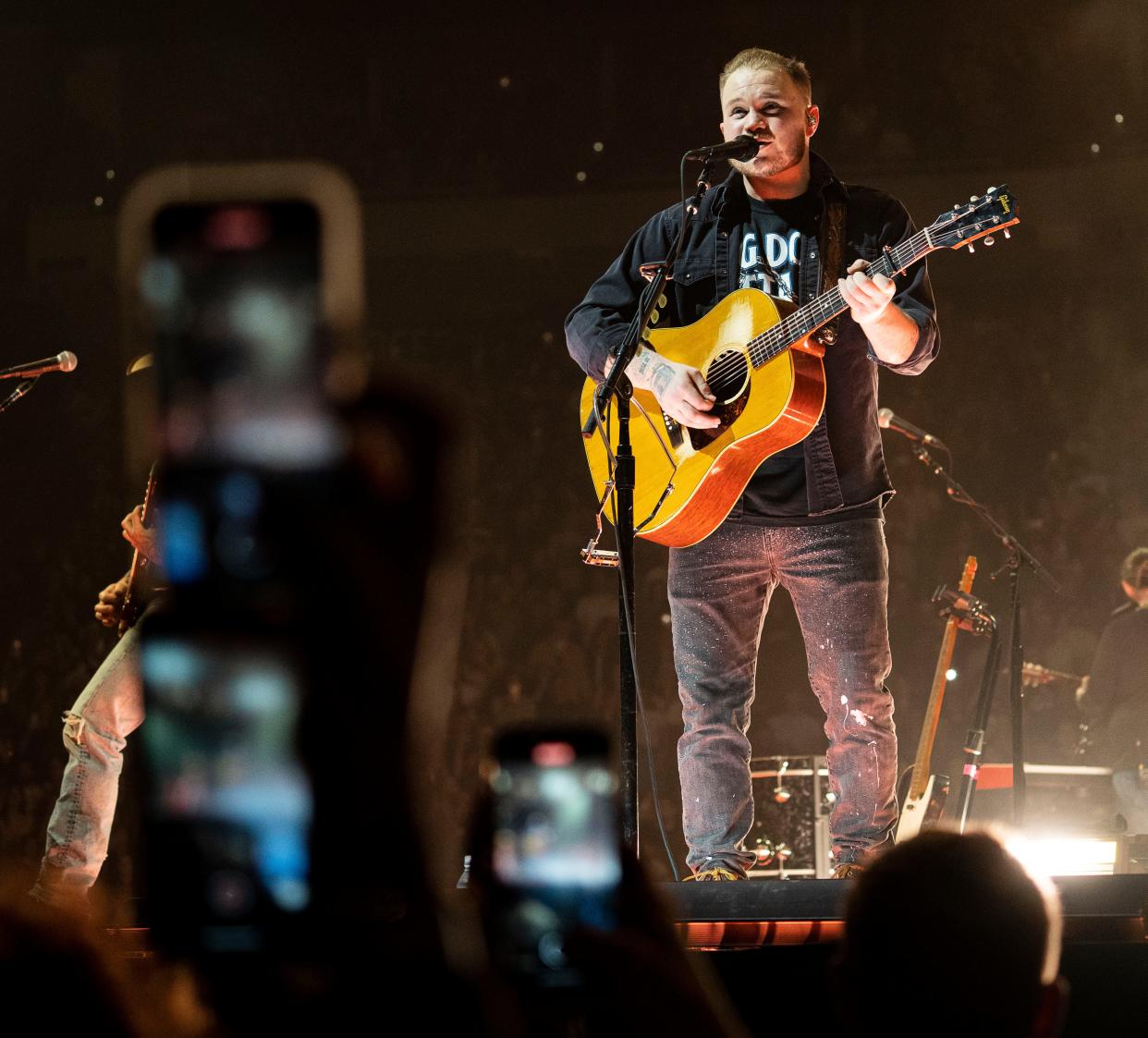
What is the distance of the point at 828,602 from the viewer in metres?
2.99

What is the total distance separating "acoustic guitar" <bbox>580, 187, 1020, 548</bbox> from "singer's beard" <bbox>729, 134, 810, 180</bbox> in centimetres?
29

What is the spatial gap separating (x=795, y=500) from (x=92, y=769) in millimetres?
2073

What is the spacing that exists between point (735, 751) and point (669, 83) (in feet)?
13.1

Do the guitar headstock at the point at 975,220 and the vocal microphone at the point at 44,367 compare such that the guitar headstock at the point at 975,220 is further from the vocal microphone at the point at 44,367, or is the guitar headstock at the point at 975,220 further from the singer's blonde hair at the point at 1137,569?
Answer: the singer's blonde hair at the point at 1137,569

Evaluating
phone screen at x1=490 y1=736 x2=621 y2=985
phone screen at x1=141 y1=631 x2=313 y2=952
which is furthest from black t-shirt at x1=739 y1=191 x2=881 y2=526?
phone screen at x1=141 y1=631 x2=313 y2=952

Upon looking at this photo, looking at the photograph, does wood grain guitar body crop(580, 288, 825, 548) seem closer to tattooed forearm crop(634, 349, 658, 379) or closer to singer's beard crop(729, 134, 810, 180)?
tattooed forearm crop(634, 349, 658, 379)

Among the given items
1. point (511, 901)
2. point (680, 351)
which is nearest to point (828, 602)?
point (680, 351)

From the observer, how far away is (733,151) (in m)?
2.98

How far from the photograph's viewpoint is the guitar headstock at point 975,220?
2875mm

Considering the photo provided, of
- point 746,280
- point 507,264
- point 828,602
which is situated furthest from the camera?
point 507,264

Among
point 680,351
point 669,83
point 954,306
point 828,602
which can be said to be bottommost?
point 828,602

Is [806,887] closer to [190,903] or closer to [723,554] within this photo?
[723,554]

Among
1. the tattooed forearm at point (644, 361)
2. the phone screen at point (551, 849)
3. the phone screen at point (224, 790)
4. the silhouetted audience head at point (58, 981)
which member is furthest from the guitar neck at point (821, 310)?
the silhouetted audience head at point (58, 981)

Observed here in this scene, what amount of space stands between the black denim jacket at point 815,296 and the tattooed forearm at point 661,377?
12 centimetres
